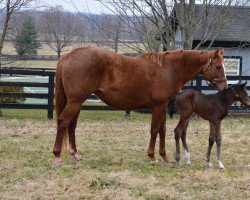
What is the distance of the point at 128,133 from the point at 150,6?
17.4 feet

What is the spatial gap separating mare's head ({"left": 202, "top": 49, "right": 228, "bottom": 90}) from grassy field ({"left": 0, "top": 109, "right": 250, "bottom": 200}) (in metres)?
1.34

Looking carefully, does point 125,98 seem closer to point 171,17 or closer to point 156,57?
point 156,57

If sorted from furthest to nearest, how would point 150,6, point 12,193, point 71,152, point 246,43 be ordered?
1. point 246,43
2. point 150,6
3. point 71,152
4. point 12,193

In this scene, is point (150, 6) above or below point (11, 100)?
above

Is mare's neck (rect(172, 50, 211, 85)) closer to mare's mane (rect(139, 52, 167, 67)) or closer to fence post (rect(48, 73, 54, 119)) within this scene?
mare's mane (rect(139, 52, 167, 67))

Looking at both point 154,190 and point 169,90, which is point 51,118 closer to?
point 169,90

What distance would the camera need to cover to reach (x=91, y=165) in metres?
6.90

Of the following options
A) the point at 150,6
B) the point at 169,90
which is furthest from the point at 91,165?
the point at 150,6

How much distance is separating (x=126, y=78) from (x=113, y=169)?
1.44 metres

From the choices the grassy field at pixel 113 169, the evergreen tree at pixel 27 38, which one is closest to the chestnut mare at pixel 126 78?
the grassy field at pixel 113 169

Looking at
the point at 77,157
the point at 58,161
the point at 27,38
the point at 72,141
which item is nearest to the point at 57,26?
the point at 27,38

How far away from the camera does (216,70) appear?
691 centimetres

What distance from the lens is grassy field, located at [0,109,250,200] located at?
535 centimetres

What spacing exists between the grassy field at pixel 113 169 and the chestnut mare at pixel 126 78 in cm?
62
